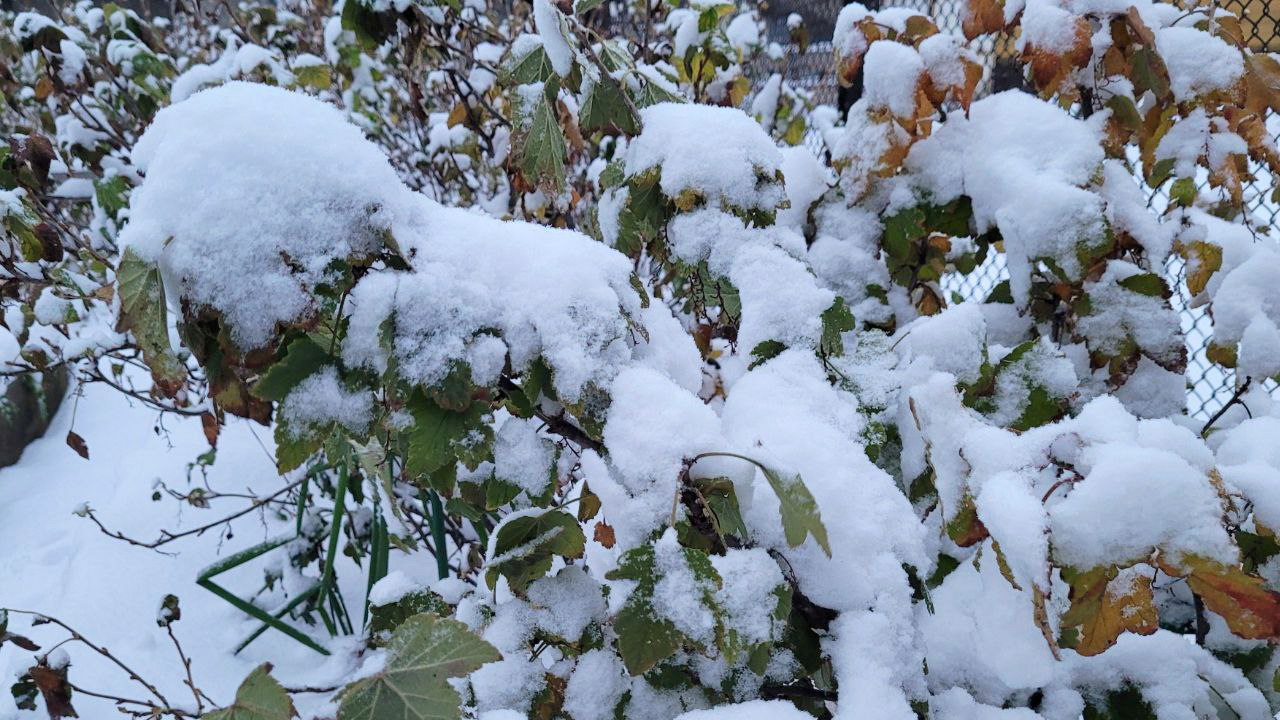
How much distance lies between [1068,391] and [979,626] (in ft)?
1.14

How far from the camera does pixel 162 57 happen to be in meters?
2.77

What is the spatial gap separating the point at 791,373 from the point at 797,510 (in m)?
0.24

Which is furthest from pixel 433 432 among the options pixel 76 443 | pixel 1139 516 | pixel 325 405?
pixel 76 443

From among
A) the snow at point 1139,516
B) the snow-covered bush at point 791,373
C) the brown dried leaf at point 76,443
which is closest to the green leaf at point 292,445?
the snow-covered bush at point 791,373

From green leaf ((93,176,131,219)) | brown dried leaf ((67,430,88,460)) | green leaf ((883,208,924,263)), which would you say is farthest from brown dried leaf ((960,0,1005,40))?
brown dried leaf ((67,430,88,460))

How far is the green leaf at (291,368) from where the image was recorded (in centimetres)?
62

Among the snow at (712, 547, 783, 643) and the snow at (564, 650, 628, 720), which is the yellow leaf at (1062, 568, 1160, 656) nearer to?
the snow at (712, 547, 783, 643)

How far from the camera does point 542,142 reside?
1.01 m

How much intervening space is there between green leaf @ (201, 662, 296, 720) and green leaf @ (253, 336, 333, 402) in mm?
220

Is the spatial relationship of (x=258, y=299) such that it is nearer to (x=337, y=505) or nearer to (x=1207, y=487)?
(x=1207, y=487)

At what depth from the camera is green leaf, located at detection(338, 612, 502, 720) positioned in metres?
0.57

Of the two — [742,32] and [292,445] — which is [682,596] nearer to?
[292,445]

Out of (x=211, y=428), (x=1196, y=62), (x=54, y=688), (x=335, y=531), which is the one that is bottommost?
(x=335, y=531)

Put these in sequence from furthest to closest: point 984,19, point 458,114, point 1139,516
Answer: point 458,114, point 984,19, point 1139,516
